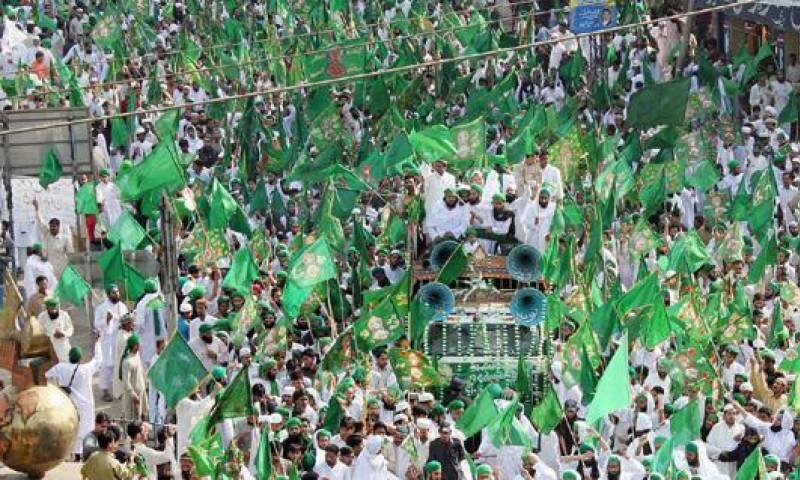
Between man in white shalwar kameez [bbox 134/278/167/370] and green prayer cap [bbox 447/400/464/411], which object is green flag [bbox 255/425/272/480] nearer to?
green prayer cap [bbox 447/400/464/411]

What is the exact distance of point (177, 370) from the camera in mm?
23344

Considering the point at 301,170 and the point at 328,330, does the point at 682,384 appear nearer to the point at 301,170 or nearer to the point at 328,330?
the point at 328,330

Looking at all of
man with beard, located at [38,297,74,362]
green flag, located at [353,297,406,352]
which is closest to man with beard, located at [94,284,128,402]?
man with beard, located at [38,297,74,362]

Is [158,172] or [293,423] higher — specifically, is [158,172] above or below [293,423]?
above

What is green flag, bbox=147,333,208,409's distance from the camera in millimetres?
23297

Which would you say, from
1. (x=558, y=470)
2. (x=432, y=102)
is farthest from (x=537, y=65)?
(x=558, y=470)

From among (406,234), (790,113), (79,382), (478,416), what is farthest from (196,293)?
(790,113)

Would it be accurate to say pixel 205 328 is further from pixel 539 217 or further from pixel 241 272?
pixel 539 217

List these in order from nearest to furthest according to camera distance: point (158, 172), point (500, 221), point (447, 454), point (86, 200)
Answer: point (447, 454)
point (158, 172)
point (500, 221)
point (86, 200)

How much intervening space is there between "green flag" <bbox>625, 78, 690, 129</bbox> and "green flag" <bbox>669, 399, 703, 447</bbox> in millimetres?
6647

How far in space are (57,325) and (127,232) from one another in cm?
232

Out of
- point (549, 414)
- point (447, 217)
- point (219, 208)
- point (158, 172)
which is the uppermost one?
point (158, 172)

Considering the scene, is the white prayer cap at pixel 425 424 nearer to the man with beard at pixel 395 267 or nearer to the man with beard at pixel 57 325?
the man with beard at pixel 57 325

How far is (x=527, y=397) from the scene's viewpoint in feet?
81.4
